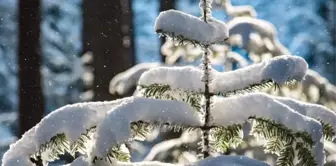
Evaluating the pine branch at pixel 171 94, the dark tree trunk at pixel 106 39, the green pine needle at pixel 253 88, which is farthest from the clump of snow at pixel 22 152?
the dark tree trunk at pixel 106 39

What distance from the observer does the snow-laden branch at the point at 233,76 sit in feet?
6.08

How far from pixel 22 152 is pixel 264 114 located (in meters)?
0.79

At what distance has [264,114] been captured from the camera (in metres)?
1.85

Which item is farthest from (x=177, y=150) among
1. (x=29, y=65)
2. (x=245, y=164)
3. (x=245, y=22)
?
(x=29, y=65)

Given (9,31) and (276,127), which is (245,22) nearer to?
(276,127)

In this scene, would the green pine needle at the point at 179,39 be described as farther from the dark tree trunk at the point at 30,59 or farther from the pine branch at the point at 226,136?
the dark tree trunk at the point at 30,59

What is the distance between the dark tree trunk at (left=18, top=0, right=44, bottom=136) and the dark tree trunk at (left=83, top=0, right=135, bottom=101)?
2.11ft

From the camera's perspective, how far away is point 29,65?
24.9 feet

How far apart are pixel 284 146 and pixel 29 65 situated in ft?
20.1

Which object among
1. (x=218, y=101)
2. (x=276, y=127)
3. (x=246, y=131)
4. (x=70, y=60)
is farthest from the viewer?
(x=70, y=60)

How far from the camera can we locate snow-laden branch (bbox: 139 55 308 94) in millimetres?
1853

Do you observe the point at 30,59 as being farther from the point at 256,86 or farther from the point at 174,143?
the point at 256,86

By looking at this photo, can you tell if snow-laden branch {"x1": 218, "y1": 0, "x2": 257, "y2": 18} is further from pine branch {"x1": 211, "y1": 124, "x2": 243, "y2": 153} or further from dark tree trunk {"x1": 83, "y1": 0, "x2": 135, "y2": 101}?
dark tree trunk {"x1": 83, "y1": 0, "x2": 135, "y2": 101}

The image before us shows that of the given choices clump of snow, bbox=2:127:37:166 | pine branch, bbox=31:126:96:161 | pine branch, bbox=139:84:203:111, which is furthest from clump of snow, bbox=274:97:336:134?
clump of snow, bbox=2:127:37:166
